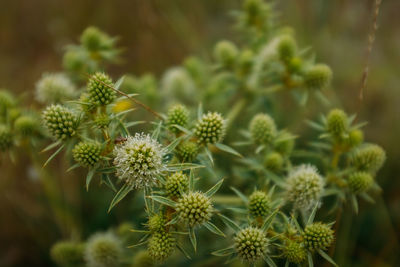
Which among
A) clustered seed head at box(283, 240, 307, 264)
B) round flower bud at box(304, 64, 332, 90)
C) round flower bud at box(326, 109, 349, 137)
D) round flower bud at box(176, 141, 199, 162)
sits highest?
round flower bud at box(304, 64, 332, 90)

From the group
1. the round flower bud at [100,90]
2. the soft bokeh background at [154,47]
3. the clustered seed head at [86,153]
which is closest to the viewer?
the clustered seed head at [86,153]

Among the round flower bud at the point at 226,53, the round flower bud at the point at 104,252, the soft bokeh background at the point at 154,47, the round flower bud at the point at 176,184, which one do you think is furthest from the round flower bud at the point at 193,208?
the soft bokeh background at the point at 154,47

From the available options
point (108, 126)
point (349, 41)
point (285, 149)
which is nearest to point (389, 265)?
point (285, 149)

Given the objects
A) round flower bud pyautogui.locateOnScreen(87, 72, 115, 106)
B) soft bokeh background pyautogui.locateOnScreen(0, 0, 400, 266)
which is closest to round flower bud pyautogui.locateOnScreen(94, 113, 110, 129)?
round flower bud pyautogui.locateOnScreen(87, 72, 115, 106)

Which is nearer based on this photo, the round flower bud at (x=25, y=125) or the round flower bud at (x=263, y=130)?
the round flower bud at (x=25, y=125)

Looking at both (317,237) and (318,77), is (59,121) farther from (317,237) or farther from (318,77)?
(318,77)

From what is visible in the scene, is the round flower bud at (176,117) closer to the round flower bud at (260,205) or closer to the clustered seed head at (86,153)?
the clustered seed head at (86,153)

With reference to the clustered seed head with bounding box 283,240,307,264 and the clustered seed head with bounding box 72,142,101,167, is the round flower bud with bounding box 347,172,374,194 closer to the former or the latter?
the clustered seed head with bounding box 283,240,307,264

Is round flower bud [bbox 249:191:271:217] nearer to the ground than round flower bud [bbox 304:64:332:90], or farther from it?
nearer to the ground
